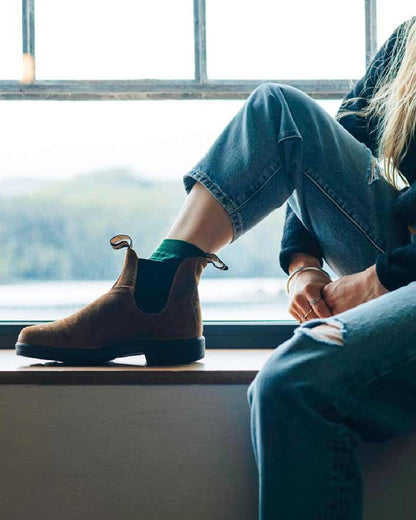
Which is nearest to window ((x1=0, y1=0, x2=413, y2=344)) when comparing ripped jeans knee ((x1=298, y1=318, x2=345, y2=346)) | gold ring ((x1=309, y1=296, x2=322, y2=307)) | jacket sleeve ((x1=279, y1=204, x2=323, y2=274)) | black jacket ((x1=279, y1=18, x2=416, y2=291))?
black jacket ((x1=279, y1=18, x2=416, y2=291))

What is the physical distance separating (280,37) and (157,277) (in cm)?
73

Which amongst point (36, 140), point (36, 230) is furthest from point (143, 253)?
point (36, 140)

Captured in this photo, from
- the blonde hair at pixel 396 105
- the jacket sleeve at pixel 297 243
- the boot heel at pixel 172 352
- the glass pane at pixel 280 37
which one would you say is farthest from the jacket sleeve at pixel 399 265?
the glass pane at pixel 280 37

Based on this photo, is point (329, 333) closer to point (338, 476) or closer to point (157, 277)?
point (338, 476)

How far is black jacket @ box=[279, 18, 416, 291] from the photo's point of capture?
0.84m

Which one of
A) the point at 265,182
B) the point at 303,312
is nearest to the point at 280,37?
the point at 265,182

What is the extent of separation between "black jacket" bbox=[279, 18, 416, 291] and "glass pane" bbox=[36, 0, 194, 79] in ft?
1.39

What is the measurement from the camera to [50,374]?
95cm

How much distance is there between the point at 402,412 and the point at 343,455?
112mm

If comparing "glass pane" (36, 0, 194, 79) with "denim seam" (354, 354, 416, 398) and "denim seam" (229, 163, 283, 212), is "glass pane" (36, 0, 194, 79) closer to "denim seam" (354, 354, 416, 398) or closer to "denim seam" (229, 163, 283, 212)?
"denim seam" (229, 163, 283, 212)

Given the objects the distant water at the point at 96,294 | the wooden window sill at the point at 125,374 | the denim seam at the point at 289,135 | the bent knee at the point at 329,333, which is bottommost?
the wooden window sill at the point at 125,374

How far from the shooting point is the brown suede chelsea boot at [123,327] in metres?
0.96

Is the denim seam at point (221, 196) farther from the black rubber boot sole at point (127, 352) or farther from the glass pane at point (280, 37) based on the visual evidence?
the glass pane at point (280, 37)

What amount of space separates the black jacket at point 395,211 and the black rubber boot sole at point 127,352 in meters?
0.25
